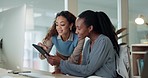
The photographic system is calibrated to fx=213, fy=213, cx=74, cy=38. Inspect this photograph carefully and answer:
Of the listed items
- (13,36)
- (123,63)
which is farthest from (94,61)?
(13,36)

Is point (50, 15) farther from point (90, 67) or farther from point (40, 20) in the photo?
point (90, 67)

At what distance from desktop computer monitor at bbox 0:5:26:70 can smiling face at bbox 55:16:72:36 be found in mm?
498

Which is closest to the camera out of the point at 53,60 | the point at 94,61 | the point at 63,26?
the point at 94,61

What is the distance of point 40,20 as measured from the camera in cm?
295

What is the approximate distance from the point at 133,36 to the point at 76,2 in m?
1.49

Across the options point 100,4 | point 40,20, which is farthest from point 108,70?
point 100,4

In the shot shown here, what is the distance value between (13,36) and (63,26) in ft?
1.81

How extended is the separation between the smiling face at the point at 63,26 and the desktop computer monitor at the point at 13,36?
0.50 metres

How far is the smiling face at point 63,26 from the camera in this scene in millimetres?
1986

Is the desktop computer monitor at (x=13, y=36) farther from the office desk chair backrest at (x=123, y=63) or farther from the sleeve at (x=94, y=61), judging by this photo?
the office desk chair backrest at (x=123, y=63)

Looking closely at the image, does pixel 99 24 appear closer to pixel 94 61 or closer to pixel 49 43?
pixel 94 61

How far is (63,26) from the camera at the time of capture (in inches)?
78.7

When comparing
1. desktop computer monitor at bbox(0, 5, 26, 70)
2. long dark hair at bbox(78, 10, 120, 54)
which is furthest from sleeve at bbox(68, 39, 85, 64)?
desktop computer monitor at bbox(0, 5, 26, 70)

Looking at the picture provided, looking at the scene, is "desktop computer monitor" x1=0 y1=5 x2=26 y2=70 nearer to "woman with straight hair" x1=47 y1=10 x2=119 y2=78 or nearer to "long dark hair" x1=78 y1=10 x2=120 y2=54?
"woman with straight hair" x1=47 y1=10 x2=119 y2=78
